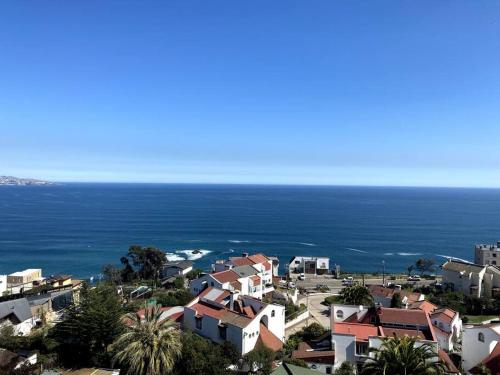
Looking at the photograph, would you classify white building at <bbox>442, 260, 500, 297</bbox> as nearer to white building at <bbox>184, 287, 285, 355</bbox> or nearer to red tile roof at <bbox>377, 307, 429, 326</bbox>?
red tile roof at <bbox>377, 307, 429, 326</bbox>

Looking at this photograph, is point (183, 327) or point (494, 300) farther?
point (494, 300)

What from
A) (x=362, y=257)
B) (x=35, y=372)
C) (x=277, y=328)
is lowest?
(x=362, y=257)

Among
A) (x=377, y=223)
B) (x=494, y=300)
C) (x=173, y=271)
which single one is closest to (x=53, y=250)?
(x=173, y=271)

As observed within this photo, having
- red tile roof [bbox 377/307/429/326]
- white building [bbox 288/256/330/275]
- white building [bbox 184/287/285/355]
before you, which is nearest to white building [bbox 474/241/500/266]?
white building [bbox 288/256/330/275]

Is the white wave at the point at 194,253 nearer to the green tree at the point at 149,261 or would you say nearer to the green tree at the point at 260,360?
the green tree at the point at 149,261

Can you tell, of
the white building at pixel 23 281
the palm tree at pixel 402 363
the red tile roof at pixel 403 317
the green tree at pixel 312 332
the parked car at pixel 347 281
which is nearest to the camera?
the palm tree at pixel 402 363

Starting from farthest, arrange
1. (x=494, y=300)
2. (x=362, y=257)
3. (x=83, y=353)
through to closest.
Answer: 1. (x=362, y=257)
2. (x=494, y=300)
3. (x=83, y=353)

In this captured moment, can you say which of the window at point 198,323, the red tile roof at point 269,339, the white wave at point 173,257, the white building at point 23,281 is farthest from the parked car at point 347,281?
the white building at point 23,281

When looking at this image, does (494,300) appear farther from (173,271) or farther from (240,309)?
(173,271)

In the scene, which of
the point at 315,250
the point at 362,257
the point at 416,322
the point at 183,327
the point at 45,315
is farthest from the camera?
the point at 315,250
